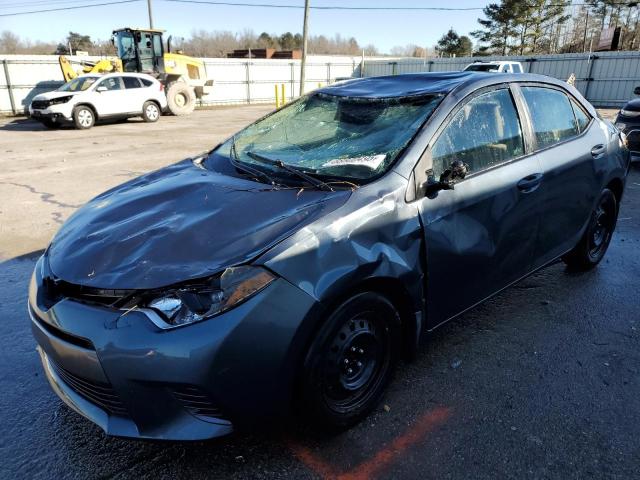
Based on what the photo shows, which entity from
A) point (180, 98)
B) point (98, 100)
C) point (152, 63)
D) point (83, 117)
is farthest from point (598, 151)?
point (152, 63)

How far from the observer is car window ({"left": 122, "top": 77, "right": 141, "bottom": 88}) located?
55.6ft

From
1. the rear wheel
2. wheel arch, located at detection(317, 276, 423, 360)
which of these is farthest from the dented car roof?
the rear wheel

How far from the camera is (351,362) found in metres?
2.39

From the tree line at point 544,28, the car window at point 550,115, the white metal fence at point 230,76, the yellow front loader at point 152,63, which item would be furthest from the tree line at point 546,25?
the car window at point 550,115

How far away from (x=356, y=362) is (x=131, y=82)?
1723cm

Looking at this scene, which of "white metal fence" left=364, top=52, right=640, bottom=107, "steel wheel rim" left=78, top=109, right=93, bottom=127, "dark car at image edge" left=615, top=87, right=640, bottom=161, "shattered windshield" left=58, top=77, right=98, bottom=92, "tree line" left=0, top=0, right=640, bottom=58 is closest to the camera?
"dark car at image edge" left=615, top=87, right=640, bottom=161

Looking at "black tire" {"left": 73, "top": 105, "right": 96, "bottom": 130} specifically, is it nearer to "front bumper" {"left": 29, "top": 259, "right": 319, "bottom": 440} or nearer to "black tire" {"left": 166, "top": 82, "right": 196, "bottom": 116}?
"black tire" {"left": 166, "top": 82, "right": 196, "bottom": 116}

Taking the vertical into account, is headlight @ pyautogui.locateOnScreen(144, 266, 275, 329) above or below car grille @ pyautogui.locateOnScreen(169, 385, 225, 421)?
above

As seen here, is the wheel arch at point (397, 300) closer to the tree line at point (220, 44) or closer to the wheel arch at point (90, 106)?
the wheel arch at point (90, 106)

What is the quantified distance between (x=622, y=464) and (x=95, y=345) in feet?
7.69

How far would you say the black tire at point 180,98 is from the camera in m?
20.4

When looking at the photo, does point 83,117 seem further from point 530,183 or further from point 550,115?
point 530,183

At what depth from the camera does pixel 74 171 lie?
906 centimetres

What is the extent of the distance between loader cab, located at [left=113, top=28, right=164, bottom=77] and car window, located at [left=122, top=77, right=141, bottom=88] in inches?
121
